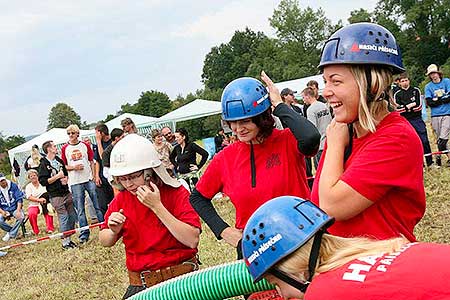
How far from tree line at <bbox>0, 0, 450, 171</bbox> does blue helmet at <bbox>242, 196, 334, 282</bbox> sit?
174ft

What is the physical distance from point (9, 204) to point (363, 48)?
491 inches

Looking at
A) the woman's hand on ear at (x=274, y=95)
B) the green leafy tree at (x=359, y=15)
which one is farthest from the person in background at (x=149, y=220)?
the green leafy tree at (x=359, y=15)

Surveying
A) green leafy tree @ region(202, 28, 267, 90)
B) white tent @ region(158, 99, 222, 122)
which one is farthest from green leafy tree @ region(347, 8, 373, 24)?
white tent @ region(158, 99, 222, 122)

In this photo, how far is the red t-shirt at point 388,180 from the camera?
2369 millimetres

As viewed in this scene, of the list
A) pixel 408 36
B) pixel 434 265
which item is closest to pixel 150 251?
pixel 434 265

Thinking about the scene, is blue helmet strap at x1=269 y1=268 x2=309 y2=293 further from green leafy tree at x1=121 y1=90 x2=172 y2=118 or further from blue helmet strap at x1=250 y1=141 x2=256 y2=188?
green leafy tree at x1=121 y1=90 x2=172 y2=118

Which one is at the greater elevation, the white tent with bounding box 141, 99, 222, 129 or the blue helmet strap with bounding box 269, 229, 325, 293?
the white tent with bounding box 141, 99, 222, 129

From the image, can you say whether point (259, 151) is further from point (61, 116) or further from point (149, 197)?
point (61, 116)

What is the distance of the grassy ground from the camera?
297 inches

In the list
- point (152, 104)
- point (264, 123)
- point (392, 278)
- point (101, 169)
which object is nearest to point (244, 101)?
point (264, 123)

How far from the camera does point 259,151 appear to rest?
3.54m

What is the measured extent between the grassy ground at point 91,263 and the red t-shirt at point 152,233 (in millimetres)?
3583

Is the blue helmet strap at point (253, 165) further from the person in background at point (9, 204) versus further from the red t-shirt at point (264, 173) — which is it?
the person in background at point (9, 204)

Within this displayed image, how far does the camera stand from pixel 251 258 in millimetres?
2148
